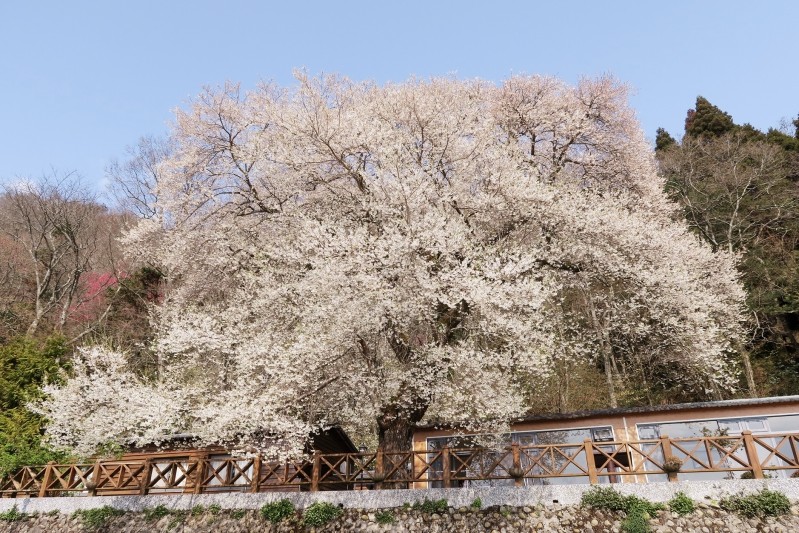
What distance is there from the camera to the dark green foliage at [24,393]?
16766mm

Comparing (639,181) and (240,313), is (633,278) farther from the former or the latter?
(240,313)

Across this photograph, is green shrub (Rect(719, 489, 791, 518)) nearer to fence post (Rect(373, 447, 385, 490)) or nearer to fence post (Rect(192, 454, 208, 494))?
fence post (Rect(373, 447, 385, 490))

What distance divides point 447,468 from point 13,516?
45.0 ft

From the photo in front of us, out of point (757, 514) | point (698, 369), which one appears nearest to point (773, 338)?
point (698, 369)

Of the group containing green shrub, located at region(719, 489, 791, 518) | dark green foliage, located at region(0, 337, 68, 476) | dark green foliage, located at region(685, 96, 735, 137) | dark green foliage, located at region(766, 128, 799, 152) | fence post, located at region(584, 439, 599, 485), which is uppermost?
dark green foliage, located at region(685, 96, 735, 137)

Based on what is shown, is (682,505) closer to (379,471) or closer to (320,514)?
(379,471)

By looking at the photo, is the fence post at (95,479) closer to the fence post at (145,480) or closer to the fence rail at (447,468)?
the fence rail at (447,468)

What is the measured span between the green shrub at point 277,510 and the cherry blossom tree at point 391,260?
1.64 meters

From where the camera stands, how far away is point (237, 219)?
1733 cm

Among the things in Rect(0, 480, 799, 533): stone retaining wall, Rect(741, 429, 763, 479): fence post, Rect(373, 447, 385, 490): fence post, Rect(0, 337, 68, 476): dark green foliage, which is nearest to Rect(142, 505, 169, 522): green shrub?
Rect(0, 480, 799, 533): stone retaining wall

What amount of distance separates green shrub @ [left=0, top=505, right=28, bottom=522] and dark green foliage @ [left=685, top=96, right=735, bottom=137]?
44862mm

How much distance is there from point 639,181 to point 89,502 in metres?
22.0

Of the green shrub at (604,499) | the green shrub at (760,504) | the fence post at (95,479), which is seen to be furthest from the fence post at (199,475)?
the green shrub at (760,504)

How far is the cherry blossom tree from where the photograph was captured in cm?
1264
